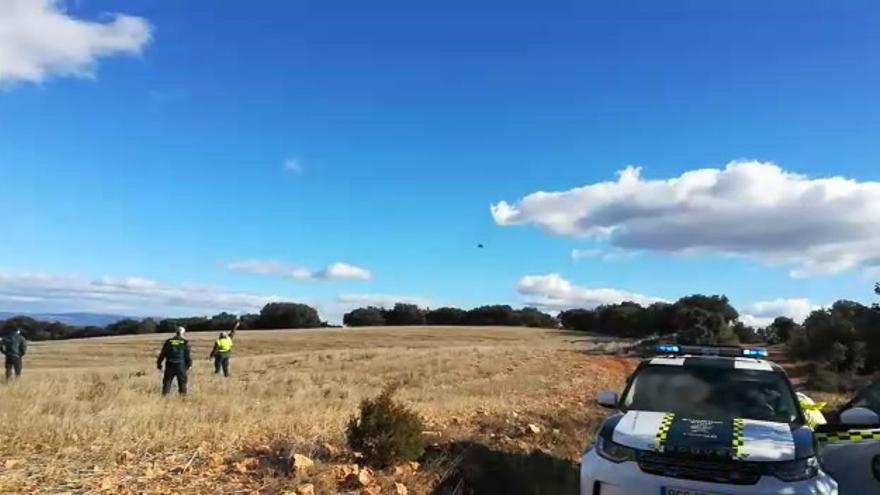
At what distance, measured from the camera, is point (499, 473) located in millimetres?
10211

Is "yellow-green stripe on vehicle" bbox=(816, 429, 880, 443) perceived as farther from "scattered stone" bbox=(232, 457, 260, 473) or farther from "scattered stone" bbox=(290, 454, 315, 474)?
"scattered stone" bbox=(232, 457, 260, 473)

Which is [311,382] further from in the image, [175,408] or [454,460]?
[454,460]

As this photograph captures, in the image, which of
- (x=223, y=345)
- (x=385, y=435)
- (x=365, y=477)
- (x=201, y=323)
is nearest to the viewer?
(x=365, y=477)

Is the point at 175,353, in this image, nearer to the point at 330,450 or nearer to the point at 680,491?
the point at 330,450

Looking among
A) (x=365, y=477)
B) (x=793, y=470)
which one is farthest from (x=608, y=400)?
(x=365, y=477)

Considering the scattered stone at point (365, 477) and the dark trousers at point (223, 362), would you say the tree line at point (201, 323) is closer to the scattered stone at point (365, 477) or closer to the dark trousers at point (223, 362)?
the dark trousers at point (223, 362)

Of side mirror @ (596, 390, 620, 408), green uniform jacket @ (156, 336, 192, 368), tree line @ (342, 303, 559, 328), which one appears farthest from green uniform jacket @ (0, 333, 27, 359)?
tree line @ (342, 303, 559, 328)

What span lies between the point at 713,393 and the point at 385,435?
11.0ft

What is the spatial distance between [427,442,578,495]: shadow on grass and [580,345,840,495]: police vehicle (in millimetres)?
1948

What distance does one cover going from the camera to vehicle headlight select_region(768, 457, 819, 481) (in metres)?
6.62

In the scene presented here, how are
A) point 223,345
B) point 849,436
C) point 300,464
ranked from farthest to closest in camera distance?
point 223,345, point 849,436, point 300,464

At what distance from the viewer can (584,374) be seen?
101ft

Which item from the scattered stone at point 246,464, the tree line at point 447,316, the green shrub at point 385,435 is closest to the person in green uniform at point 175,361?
the green shrub at point 385,435

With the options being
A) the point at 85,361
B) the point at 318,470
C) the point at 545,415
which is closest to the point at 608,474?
the point at 318,470
